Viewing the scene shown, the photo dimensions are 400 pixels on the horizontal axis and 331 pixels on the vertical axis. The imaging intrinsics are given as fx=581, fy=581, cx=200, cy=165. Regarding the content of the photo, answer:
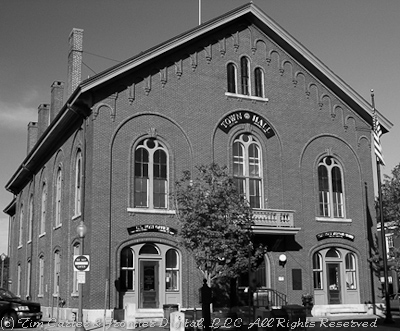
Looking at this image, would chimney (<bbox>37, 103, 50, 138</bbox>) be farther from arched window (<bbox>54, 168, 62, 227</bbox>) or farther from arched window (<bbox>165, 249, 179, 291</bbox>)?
arched window (<bbox>165, 249, 179, 291</bbox>)

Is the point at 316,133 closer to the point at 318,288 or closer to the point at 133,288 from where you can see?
the point at 318,288

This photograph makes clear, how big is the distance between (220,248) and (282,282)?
26.6ft

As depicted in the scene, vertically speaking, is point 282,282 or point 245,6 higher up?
point 245,6

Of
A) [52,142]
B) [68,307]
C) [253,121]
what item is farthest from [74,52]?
[68,307]

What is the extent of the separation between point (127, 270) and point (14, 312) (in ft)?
17.0

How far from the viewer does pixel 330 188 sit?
31.9 meters

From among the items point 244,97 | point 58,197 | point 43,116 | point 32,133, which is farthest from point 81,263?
point 32,133

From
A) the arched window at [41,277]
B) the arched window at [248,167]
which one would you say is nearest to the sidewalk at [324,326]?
the arched window at [248,167]

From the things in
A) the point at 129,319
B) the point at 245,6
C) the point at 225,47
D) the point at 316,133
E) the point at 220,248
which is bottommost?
the point at 129,319

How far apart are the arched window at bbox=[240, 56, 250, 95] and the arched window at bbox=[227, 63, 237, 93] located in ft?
1.36

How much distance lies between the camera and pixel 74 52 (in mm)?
33219

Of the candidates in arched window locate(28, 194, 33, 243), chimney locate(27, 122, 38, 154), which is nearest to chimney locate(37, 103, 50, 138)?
chimney locate(27, 122, 38, 154)

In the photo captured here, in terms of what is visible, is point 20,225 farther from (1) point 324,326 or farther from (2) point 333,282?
(1) point 324,326

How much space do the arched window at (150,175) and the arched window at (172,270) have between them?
233 cm
